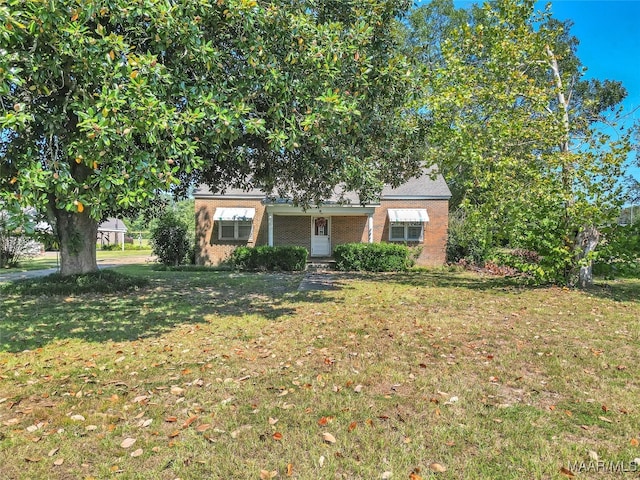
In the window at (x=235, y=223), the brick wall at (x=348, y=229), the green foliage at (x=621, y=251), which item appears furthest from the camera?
the brick wall at (x=348, y=229)

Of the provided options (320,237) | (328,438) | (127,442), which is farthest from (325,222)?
(127,442)

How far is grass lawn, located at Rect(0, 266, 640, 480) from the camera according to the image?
2.75 m

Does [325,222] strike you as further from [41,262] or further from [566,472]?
[566,472]

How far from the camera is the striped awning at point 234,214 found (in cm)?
1981

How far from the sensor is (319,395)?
12.4 ft

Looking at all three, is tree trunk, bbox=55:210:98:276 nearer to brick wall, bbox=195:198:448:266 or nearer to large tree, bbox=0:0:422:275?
large tree, bbox=0:0:422:275

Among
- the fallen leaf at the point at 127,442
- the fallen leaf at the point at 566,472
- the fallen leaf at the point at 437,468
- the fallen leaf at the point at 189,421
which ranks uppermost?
the fallen leaf at the point at 566,472

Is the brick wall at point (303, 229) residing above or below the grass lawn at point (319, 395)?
above

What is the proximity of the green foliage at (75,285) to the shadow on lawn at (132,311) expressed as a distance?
35 cm

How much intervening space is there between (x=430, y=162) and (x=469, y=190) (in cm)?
178

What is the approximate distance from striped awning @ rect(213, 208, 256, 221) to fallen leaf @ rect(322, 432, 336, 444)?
17434 mm

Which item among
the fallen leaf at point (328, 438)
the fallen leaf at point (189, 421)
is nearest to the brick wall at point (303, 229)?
the fallen leaf at point (189, 421)

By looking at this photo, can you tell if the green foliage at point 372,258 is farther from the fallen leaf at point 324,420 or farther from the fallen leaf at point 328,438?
the fallen leaf at point 328,438

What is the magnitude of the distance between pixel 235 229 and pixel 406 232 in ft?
28.8
